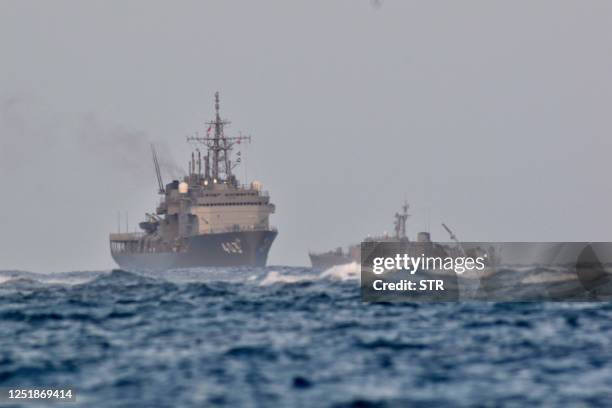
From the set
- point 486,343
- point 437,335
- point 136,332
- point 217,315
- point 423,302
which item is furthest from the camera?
point 423,302

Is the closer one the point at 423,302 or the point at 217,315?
the point at 217,315

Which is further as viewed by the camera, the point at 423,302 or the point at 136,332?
the point at 423,302

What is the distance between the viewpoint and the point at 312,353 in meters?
41.1

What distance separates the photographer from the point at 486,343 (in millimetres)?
43094

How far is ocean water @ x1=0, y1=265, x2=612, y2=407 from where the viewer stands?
109 ft

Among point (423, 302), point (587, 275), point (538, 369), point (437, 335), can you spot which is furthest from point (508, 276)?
point (538, 369)

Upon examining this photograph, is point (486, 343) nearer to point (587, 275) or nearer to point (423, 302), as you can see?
point (423, 302)

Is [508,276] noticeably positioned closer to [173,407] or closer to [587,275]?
[587,275]

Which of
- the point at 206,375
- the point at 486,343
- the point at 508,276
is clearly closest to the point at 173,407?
the point at 206,375

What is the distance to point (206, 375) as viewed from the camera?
1436 inches

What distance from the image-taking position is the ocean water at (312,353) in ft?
109

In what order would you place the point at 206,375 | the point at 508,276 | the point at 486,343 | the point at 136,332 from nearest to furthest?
the point at 206,375 → the point at 486,343 → the point at 136,332 → the point at 508,276

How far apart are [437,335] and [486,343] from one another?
3048mm

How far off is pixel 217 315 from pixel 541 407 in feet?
86.5
